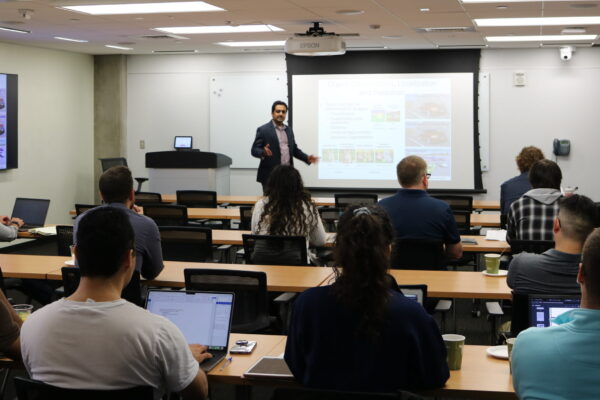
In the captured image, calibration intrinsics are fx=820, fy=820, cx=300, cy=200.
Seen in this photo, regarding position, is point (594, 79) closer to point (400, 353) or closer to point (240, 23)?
point (240, 23)

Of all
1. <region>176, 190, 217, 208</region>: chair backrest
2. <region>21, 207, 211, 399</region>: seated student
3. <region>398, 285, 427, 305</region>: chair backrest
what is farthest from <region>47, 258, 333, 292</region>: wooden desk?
<region>176, 190, 217, 208</region>: chair backrest

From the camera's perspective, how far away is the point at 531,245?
5.55 m

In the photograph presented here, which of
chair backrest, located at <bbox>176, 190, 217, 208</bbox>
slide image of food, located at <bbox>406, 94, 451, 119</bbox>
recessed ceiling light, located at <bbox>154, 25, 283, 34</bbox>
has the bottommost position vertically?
chair backrest, located at <bbox>176, 190, 217, 208</bbox>

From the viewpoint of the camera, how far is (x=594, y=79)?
12305mm

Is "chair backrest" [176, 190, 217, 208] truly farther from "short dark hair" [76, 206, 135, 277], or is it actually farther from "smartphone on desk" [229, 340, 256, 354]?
"short dark hair" [76, 206, 135, 277]

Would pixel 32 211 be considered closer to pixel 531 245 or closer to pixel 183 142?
pixel 531 245

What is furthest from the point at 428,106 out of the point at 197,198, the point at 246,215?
the point at 246,215

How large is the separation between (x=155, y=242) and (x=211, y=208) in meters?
4.52

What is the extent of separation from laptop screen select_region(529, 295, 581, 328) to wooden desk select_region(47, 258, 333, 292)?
1.78m

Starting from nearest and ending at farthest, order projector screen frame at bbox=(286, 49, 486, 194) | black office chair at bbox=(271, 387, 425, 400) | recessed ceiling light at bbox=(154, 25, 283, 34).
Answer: black office chair at bbox=(271, 387, 425, 400) < recessed ceiling light at bbox=(154, 25, 283, 34) < projector screen frame at bbox=(286, 49, 486, 194)

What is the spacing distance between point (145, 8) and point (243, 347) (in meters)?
5.20

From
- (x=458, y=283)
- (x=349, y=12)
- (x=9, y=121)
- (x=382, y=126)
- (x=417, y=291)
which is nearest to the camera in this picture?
(x=417, y=291)

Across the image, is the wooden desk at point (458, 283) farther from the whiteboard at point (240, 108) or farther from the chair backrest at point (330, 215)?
the whiteboard at point (240, 108)

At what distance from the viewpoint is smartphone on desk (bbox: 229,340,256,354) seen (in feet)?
11.7
